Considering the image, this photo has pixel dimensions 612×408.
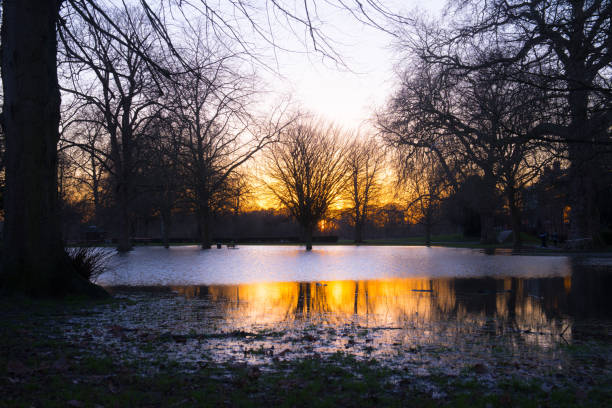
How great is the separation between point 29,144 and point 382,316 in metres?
6.30

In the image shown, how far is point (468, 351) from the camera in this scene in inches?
221

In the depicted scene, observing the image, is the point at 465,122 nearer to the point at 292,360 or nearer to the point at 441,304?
the point at 441,304

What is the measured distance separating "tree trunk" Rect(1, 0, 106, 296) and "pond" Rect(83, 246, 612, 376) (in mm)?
1864

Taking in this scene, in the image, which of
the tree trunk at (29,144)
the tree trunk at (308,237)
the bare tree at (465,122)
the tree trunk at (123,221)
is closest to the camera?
the tree trunk at (29,144)

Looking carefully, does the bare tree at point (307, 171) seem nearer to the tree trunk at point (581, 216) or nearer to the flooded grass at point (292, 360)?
→ the tree trunk at point (581, 216)

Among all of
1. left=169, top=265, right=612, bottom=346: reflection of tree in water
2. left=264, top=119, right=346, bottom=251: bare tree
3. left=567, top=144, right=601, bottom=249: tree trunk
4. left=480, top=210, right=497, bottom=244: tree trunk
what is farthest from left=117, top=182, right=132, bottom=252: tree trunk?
left=480, top=210, right=497, bottom=244: tree trunk

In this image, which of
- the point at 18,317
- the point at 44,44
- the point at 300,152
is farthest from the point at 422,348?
the point at 300,152

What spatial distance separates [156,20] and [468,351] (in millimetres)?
6604

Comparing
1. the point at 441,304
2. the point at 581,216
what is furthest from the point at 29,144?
the point at 581,216

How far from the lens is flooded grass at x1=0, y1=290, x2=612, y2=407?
395 centimetres

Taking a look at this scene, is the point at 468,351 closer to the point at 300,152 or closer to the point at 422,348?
the point at 422,348

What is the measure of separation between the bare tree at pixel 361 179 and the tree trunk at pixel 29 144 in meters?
32.7

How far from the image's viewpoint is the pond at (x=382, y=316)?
559 cm

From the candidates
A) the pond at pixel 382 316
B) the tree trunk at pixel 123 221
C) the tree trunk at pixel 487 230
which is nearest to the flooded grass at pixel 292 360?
the pond at pixel 382 316
